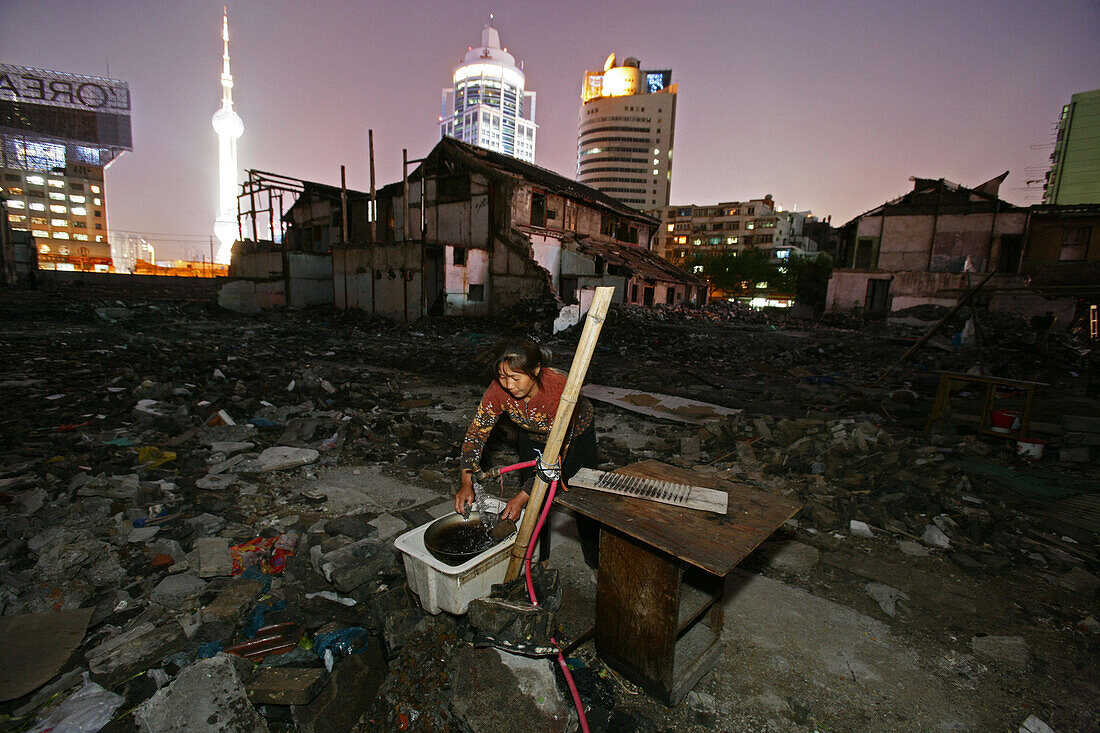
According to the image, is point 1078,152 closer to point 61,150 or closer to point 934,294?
point 934,294

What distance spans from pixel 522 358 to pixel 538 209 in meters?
20.5

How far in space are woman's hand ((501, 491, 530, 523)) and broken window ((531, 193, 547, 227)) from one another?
20.2 metres

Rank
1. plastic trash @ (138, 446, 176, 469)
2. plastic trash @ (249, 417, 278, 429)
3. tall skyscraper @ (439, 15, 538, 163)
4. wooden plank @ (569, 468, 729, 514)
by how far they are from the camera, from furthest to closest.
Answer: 1. tall skyscraper @ (439, 15, 538, 163)
2. plastic trash @ (249, 417, 278, 429)
3. plastic trash @ (138, 446, 176, 469)
4. wooden plank @ (569, 468, 729, 514)

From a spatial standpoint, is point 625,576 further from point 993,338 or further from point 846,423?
point 993,338

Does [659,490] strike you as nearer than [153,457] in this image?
Yes

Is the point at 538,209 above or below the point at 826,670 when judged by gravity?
above

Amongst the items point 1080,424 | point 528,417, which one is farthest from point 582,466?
point 1080,424

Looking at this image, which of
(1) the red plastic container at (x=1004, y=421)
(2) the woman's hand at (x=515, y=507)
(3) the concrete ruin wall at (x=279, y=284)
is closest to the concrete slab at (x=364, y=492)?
(2) the woman's hand at (x=515, y=507)

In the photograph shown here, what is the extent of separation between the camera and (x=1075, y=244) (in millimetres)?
24844


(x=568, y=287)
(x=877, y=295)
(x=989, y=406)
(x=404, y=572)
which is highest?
(x=877, y=295)

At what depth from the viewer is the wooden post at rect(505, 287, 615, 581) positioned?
6.23 feet

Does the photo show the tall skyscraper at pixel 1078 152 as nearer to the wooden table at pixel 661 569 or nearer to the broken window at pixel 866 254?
the broken window at pixel 866 254

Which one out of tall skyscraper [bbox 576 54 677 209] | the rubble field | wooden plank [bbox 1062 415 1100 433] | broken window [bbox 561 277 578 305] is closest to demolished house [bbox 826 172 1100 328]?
broken window [bbox 561 277 578 305]

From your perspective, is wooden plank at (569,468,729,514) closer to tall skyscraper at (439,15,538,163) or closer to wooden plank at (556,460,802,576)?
wooden plank at (556,460,802,576)
